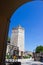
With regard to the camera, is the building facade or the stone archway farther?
the building facade

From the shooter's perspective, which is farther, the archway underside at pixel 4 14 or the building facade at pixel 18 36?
the building facade at pixel 18 36

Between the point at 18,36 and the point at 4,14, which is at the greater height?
the point at 18,36

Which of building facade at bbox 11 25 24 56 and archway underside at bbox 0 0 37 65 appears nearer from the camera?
archway underside at bbox 0 0 37 65

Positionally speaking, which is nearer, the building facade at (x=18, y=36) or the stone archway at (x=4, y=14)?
the stone archway at (x=4, y=14)

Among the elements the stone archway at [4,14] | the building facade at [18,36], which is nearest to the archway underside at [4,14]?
the stone archway at [4,14]

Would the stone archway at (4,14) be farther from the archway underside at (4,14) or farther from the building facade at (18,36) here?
the building facade at (18,36)

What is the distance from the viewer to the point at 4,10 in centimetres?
404

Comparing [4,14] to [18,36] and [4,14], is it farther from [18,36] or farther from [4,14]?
[18,36]

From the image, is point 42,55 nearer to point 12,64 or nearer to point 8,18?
point 12,64

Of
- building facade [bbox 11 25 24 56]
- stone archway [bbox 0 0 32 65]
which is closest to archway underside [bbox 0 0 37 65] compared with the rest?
stone archway [bbox 0 0 32 65]

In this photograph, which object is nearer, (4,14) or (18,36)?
(4,14)

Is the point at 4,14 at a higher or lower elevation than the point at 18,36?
lower

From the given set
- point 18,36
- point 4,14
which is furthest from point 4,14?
point 18,36

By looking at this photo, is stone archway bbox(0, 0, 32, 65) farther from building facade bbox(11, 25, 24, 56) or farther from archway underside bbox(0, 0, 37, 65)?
building facade bbox(11, 25, 24, 56)
